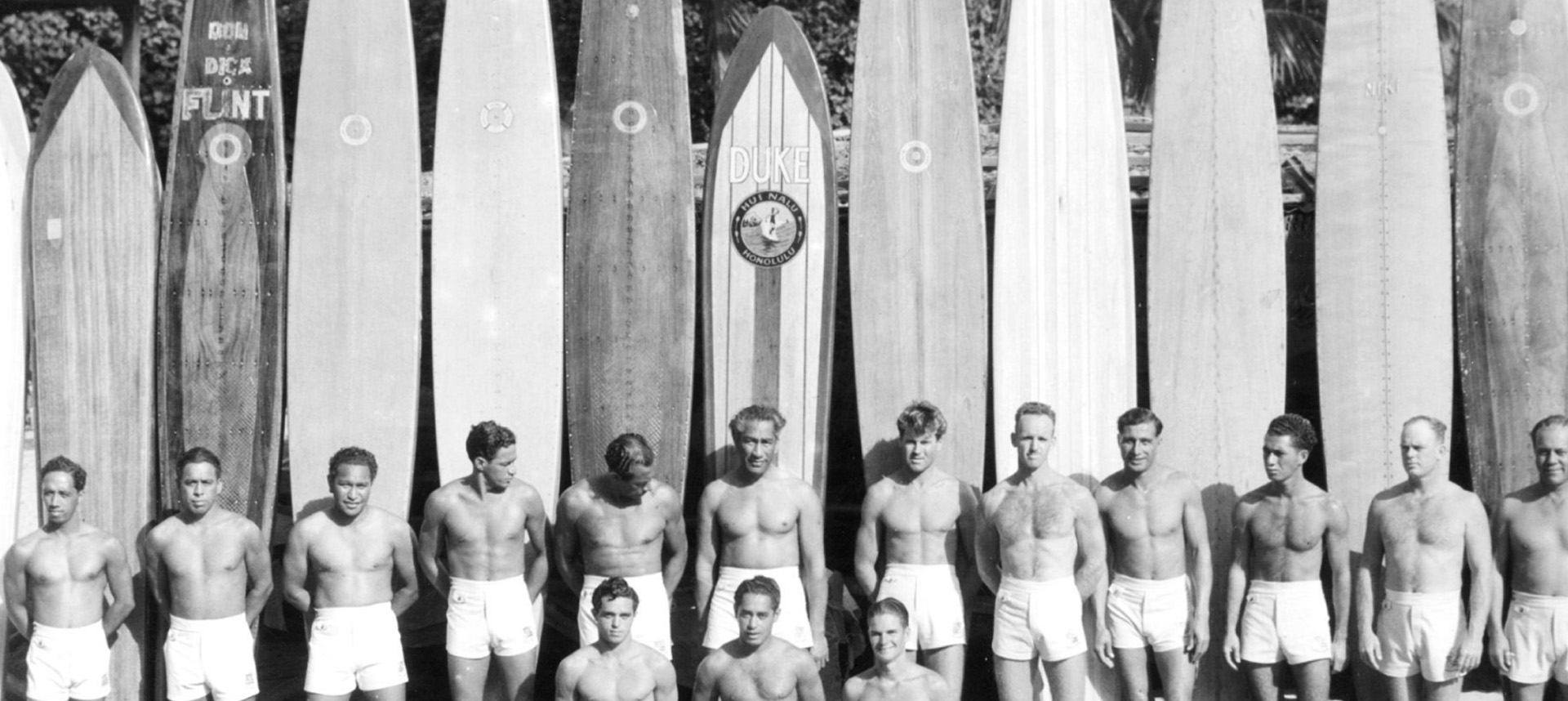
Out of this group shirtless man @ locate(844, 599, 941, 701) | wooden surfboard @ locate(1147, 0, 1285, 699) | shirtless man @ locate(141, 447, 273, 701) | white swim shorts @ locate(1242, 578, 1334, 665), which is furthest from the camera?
wooden surfboard @ locate(1147, 0, 1285, 699)

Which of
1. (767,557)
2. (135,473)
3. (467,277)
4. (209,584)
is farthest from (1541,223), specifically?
(135,473)

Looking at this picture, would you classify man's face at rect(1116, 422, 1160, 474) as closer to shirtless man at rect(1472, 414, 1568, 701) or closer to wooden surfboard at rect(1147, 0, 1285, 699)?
wooden surfboard at rect(1147, 0, 1285, 699)

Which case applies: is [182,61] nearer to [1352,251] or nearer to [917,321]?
[917,321]

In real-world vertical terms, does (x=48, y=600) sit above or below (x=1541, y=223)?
below

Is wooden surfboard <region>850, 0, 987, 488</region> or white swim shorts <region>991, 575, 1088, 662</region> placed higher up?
wooden surfboard <region>850, 0, 987, 488</region>

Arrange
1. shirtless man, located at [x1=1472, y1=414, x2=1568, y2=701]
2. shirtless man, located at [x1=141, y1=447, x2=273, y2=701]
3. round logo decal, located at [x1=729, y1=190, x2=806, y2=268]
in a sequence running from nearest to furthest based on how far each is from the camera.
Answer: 1. shirtless man, located at [x1=1472, y1=414, x2=1568, y2=701]
2. shirtless man, located at [x1=141, y1=447, x2=273, y2=701]
3. round logo decal, located at [x1=729, y1=190, x2=806, y2=268]

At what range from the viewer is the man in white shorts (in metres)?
6.12

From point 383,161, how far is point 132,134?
43.3 inches

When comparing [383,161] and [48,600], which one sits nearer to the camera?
→ [48,600]

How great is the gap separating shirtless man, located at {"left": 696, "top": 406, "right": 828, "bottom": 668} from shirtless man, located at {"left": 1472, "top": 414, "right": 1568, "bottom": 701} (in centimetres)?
252

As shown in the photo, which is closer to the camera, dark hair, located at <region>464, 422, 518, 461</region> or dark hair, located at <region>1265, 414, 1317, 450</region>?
dark hair, located at <region>1265, 414, 1317, 450</region>

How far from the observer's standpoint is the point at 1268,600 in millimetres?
6406

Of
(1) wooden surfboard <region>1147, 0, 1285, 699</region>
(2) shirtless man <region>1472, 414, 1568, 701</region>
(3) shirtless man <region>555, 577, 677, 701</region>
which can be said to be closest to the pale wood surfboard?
(1) wooden surfboard <region>1147, 0, 1285, 699</region>

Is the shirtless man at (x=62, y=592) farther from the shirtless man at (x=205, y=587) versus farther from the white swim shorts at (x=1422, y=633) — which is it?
the white swim shorts at (x=1422, y=633)
